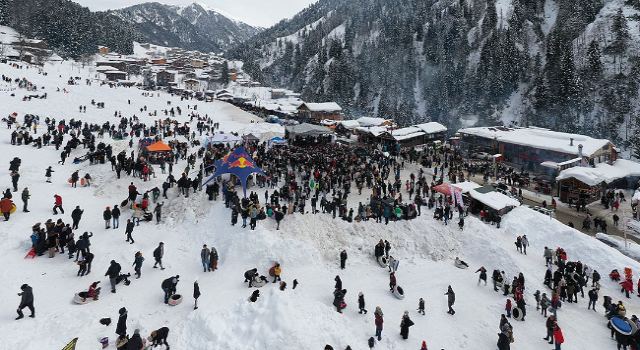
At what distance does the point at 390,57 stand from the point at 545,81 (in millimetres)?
49340

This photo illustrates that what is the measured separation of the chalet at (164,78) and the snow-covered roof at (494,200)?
336 feet

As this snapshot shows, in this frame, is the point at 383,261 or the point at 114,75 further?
the point at 114,75

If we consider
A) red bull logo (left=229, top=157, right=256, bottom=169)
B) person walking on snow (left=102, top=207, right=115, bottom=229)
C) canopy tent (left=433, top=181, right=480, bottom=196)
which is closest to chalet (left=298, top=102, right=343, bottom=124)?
canopy tent (left=433, top=181, right=480, bottom=196)

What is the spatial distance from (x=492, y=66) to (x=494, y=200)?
69.5 meters

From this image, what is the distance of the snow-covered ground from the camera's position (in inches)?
408

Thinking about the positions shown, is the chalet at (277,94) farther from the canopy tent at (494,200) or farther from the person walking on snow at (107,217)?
the person walking on snow at (107,217)

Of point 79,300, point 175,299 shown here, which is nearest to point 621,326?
point 175,299

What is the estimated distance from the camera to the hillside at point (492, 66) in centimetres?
6269

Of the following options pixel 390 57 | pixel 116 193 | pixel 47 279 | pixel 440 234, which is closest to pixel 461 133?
pixel 440 234

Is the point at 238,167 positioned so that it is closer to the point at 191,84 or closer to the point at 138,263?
the point at 138,263

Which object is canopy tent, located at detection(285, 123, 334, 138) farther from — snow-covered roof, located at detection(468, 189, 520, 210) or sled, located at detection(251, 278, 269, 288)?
sled, located at detection(251, 278, 269, 288)

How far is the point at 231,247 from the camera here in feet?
50.4

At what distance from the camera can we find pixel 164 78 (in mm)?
102000

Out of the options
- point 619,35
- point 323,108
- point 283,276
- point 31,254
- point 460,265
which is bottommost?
point 460,265
